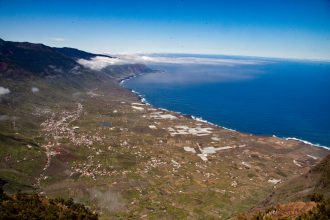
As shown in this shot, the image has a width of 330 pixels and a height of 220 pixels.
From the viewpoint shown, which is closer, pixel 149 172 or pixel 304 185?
pixel 304 185

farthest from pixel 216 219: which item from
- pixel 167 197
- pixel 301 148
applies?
pixel 301 148

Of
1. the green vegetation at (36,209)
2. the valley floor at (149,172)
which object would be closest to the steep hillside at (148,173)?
the valley floor at (149,172)

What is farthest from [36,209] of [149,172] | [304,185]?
[149,172]

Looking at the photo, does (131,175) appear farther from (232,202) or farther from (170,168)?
(232,202)

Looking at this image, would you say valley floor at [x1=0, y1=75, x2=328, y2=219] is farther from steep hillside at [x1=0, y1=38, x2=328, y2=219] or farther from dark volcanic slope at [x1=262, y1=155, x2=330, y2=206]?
dark volcanic slope at [x1=262, y1=155, x2=330, y2=206]

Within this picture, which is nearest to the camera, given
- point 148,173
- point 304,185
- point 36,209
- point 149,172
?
point 36,209

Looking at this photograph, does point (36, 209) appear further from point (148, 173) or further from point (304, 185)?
point (148, 173)

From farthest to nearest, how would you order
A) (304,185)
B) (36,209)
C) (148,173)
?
(148,173)
(304,185)
(36,209)

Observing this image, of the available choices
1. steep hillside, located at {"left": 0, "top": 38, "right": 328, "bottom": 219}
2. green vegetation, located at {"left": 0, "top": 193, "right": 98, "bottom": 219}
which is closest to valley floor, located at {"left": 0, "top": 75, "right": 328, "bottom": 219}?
steep hillside, located at {"left": 0, "top": 38, "right": 328, "bottom": 219}

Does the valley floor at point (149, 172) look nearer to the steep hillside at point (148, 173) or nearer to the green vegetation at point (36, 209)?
the steep hillside at point (148, 173)

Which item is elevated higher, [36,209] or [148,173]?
[36,209]
